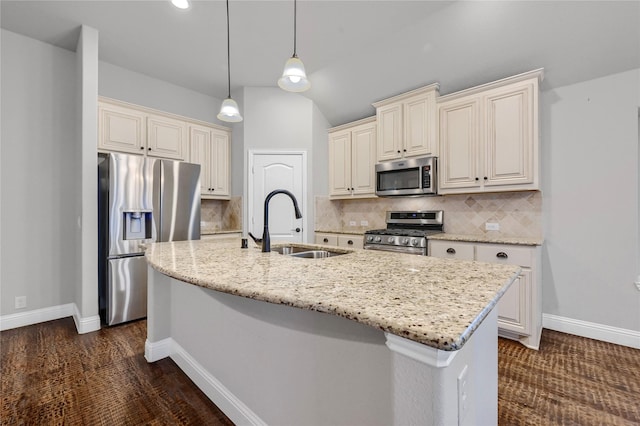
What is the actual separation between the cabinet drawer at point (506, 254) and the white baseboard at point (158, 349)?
265 centimetres

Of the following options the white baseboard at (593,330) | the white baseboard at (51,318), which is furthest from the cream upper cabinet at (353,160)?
the white baseboard at (51,318)

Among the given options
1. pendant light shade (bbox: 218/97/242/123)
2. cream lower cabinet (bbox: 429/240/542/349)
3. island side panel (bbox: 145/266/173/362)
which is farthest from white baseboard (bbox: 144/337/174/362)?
cream lower cabinet (bbox: 429/240/542/349)

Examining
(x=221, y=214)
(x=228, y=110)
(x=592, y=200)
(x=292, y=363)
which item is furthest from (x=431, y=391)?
(x=221, y=214)

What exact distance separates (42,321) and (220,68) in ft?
11.1

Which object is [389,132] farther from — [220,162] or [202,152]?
[202,152]

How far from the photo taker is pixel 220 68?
357 cm

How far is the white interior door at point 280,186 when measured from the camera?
4070 millimetres

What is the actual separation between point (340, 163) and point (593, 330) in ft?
10.5

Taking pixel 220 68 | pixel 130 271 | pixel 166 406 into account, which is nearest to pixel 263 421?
pixel 166 406

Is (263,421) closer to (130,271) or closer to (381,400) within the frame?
(381,400)

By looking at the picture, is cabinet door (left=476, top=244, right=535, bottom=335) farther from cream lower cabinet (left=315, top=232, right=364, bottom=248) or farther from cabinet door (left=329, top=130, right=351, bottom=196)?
cabinet door (left=329, top=130, right=351, bottom=196)

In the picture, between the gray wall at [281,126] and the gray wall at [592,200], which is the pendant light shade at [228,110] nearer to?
the gray wall at [281,126]

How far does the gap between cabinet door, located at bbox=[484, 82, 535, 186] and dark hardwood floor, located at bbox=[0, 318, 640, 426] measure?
149cm

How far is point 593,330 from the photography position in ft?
8.38
